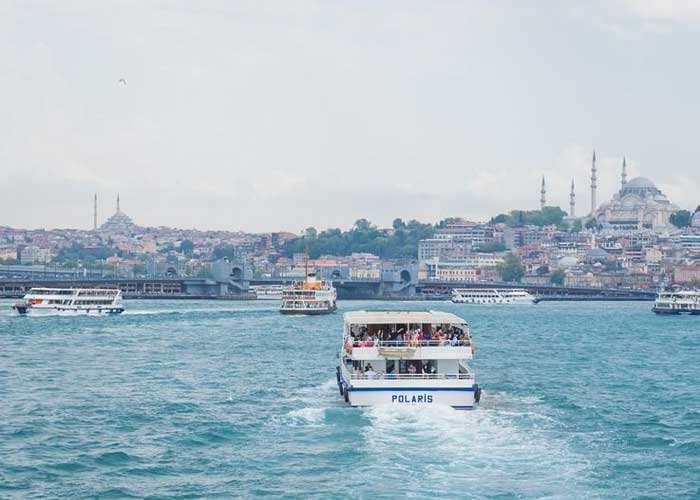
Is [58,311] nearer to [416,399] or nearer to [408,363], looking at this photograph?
[408,363]

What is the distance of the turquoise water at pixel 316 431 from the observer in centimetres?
2353

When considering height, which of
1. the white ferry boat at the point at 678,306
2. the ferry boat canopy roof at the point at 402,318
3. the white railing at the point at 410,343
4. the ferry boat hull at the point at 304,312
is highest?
the ferry boat canopy roof at the point at 402,318

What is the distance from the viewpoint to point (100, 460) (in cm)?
2548

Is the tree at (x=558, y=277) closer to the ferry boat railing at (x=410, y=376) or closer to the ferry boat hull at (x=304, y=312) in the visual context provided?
the ferry boat hull at (x=304, y=312)

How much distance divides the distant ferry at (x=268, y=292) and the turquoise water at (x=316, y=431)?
8891 cm

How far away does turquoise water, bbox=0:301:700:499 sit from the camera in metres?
23.5

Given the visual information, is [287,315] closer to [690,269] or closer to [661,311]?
[661,311]

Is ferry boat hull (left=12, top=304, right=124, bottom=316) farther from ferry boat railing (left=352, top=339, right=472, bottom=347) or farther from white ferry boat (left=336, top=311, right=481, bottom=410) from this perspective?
ferry boat railing (left=352, top=339, right=472, bottom=347)

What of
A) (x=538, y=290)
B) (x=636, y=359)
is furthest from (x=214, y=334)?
(x=538, y=290)

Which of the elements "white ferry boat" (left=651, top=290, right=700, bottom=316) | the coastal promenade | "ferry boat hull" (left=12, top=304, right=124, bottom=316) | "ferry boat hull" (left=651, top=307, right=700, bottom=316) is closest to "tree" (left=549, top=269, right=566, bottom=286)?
the coastal promenade

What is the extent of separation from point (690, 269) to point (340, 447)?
165 metres

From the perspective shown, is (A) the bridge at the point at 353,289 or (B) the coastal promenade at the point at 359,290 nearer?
(B) the coastal promenade at the point at 359,290

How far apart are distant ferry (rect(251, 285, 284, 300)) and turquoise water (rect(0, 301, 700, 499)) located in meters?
88.9

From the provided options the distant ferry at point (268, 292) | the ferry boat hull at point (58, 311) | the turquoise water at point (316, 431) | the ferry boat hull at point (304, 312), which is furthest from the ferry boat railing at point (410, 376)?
the distant ferry at point (268, 292)
